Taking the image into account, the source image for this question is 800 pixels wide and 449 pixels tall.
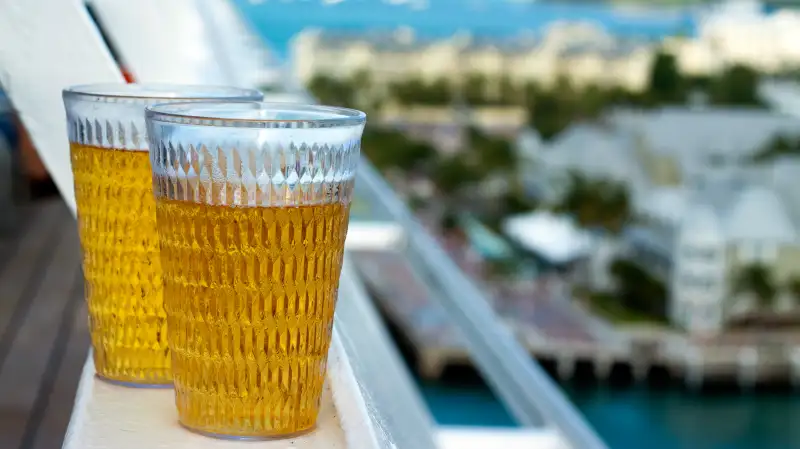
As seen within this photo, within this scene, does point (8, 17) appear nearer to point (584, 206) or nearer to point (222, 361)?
point (222, 361)

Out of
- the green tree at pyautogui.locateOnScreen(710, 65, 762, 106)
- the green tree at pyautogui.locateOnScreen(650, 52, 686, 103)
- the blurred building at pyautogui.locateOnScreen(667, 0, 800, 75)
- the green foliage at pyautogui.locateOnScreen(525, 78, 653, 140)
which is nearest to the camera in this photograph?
the green foliage at pyautogui.locateOnScreen(525, 78, 653, 140)

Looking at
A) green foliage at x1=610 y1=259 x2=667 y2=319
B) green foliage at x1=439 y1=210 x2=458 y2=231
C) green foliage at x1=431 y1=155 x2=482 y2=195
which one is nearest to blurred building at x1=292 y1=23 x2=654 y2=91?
green foliage at x1=431 y1=155 x2=482 y2=195

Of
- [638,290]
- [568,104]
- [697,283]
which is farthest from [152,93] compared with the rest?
[568,104]

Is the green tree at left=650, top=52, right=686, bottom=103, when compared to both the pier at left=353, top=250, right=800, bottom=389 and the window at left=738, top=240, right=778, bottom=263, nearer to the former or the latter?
the window at left=738, top=240, right=778, bottom=263

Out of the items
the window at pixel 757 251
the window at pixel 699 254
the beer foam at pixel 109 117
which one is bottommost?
the window at pixel 757 251

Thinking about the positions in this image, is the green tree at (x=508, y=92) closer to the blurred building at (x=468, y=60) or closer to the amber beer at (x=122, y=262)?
the blurred building at (x=468, y=60)

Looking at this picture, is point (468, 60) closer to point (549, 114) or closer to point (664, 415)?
point (549, 114)

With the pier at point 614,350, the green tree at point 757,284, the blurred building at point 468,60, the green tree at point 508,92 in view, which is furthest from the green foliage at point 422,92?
the green tree at point 757,284
